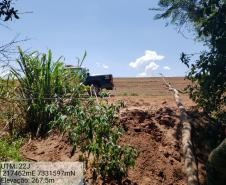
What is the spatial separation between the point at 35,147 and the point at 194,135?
269cm

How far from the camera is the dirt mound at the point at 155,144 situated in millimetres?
5375

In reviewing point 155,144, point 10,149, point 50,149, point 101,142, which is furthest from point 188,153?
point 10,149

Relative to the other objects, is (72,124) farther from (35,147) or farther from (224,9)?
(224,9)

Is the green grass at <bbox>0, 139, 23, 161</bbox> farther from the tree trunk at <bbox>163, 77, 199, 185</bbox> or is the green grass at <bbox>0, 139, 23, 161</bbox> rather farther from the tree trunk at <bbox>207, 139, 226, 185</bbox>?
the tree trunk at <bbox>207, 139, 226, 185</bbox>

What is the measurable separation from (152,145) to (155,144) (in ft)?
0.28

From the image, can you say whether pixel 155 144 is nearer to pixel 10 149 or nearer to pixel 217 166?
pixel 10 149

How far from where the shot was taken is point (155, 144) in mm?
6004

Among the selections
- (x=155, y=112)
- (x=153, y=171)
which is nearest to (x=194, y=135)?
(x=155, y=112)

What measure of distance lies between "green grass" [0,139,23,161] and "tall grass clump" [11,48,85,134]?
1.52 feet

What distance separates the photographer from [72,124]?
5.08 metres

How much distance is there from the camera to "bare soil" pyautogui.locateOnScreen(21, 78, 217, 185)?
541 cm

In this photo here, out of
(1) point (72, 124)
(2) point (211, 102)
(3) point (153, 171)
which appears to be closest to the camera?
(1) point (72, 124)

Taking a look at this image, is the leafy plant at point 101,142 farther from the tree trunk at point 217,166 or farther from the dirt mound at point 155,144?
the tree trunk at point 217,166

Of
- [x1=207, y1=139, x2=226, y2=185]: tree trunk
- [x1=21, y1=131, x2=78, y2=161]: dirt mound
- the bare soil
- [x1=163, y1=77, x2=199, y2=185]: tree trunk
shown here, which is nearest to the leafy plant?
the bare soil
